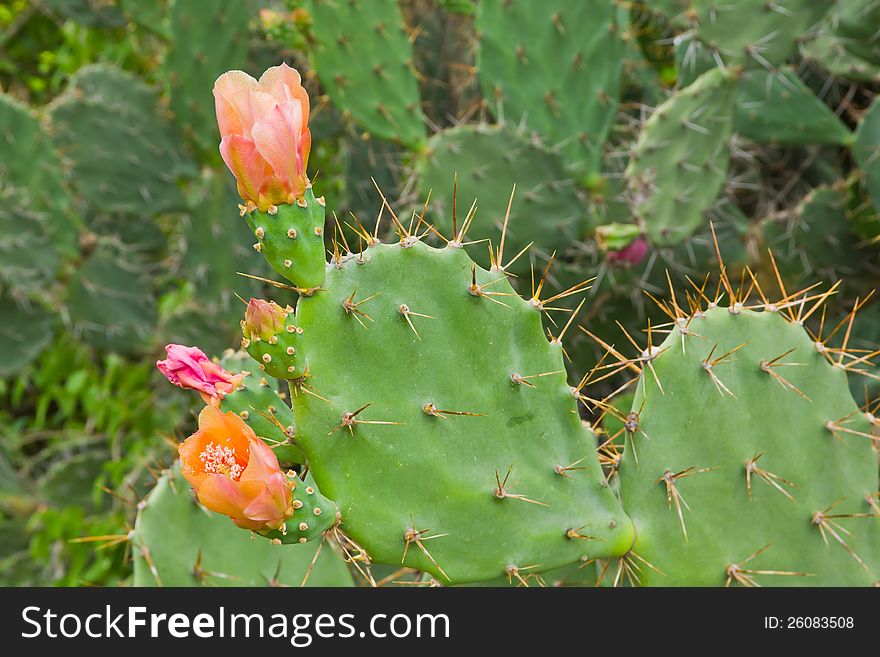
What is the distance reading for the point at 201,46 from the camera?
2.53 metres

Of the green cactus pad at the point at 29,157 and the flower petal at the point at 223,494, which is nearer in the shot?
the flower petal at the point at 223,494

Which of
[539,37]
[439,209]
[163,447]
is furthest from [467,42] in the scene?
[163,447]

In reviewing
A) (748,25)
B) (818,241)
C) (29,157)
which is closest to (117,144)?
(29,157)

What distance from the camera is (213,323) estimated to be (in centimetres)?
269

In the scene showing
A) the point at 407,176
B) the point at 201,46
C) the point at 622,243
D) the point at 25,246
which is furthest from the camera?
the point at 25,246

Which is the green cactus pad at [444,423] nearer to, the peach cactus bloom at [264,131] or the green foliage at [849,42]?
the peach cactus bloom at [264,131]

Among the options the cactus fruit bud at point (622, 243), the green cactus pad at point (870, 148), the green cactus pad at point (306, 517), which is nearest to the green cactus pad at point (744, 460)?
the green cactus pad at point (306, 517)

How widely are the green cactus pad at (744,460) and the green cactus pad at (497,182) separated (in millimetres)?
740

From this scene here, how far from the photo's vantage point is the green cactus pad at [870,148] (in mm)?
1988

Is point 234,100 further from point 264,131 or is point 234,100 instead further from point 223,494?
point 223,494

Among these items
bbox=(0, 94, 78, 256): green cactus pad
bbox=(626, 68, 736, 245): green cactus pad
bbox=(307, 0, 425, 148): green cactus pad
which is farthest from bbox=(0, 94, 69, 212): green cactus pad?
bbox=(626, 68, 736, 245): green cactus pad

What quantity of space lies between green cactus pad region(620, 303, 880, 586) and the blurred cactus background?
0.71ft

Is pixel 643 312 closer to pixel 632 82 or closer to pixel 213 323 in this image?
pixel 632 82

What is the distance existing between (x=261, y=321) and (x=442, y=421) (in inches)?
9.8
